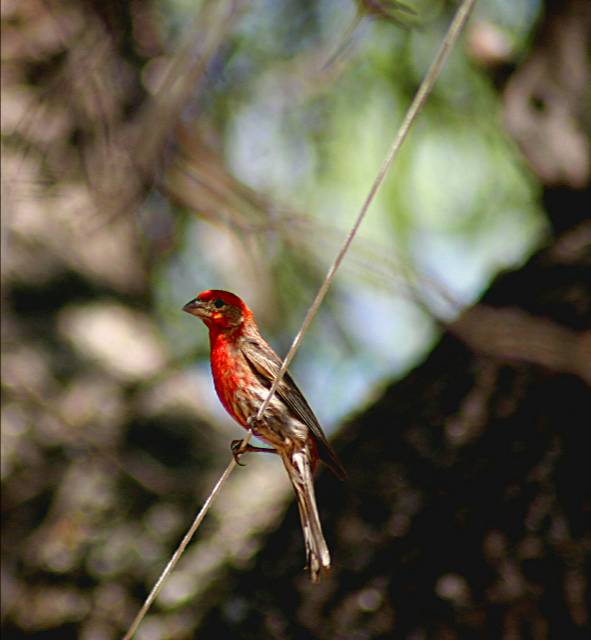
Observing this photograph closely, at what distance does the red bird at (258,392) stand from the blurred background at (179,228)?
382 millimetres

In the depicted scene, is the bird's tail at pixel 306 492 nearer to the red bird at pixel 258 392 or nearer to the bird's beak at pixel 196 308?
the red bird at pixel 258 392

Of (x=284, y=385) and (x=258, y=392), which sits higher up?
(x=284, y=385)

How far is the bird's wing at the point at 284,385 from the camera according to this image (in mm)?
2805

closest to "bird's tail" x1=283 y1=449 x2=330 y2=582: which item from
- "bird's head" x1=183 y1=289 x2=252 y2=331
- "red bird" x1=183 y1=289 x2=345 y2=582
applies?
"red bird" x1=183 y1=289 x2=345 y2=582

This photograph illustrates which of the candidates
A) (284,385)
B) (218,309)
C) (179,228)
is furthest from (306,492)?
(179,228)

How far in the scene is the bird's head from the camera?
2878mm

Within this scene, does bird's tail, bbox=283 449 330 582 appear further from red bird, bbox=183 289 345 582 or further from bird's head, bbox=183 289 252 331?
bird's head, bbox=183 289 252 331

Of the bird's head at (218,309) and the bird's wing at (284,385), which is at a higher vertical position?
the bird's head at (218,309)

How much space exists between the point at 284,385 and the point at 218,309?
306 mm

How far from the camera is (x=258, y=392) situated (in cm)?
302

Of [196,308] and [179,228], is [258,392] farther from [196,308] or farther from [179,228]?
[179,228]

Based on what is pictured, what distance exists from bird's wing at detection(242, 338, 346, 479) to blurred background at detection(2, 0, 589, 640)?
40cm

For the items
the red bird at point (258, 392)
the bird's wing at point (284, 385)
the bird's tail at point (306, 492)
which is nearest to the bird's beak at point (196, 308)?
the red bird at point (258, 392)

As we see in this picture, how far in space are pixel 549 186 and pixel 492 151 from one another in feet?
4.75
